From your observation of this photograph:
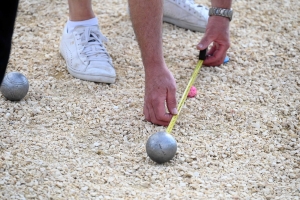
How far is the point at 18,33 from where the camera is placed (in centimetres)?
375

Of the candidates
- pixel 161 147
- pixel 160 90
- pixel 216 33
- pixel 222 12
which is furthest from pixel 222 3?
pixel 161 147

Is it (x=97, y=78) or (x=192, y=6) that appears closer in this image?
(x=97, y=78)

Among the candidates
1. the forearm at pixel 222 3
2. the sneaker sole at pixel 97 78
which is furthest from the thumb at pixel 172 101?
the forearm at pixel 222 3

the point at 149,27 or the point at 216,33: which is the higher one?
the point at 149,27

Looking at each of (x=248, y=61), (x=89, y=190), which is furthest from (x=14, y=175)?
(x=248, y=61)

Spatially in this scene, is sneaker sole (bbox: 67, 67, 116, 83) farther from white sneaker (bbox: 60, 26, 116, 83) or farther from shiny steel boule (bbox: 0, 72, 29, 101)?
shiny steel boule (bbox: 0, 72, 29, 101)

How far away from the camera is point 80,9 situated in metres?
3.35

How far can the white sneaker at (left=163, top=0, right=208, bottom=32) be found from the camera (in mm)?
3836

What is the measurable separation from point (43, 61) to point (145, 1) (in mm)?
1080

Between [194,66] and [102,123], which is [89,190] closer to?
[102,123]

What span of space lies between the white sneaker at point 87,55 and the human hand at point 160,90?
54 cm

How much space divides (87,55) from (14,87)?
1.83 feet

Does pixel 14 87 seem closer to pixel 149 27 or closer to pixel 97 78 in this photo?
pixel 97 78

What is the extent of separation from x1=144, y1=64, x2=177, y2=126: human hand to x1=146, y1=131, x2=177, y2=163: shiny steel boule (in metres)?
0.24
